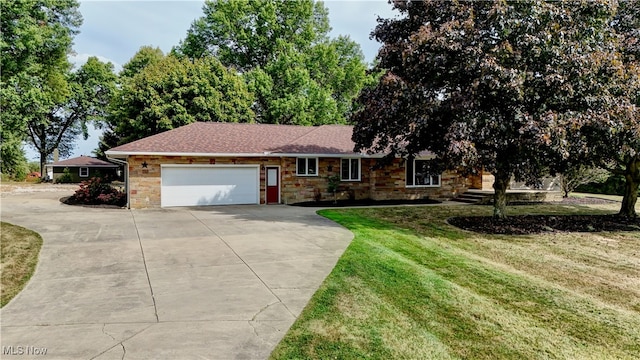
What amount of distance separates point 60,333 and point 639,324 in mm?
6925

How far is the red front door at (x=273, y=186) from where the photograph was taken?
17.5m

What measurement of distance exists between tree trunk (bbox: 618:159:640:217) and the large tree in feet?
73.6

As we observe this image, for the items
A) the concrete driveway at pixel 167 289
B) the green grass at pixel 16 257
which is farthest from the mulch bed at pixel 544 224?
the green grass at pixel 16 257

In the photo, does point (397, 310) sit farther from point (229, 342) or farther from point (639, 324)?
point (639, 324)

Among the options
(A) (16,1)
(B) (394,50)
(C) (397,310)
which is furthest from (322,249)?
(A) (16,1)

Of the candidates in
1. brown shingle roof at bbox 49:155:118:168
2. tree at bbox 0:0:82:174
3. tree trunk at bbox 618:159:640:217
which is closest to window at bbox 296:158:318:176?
tree trunk at bbox 618:159:640:217

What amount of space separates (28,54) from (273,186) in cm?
2269

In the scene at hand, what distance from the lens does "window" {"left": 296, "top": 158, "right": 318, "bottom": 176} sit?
57.9 ft

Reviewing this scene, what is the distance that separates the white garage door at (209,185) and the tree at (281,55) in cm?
1337

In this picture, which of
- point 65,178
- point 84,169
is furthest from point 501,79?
point 84,169

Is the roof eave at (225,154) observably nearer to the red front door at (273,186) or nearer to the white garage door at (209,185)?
the white garage door at (209,185)

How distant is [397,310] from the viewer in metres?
4.93

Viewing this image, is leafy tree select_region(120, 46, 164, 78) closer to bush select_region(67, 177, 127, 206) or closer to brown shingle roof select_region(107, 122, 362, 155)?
brown shingle roof select_region(107, 122, 362, 155)

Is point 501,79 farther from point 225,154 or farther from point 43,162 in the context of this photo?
point 43,162
